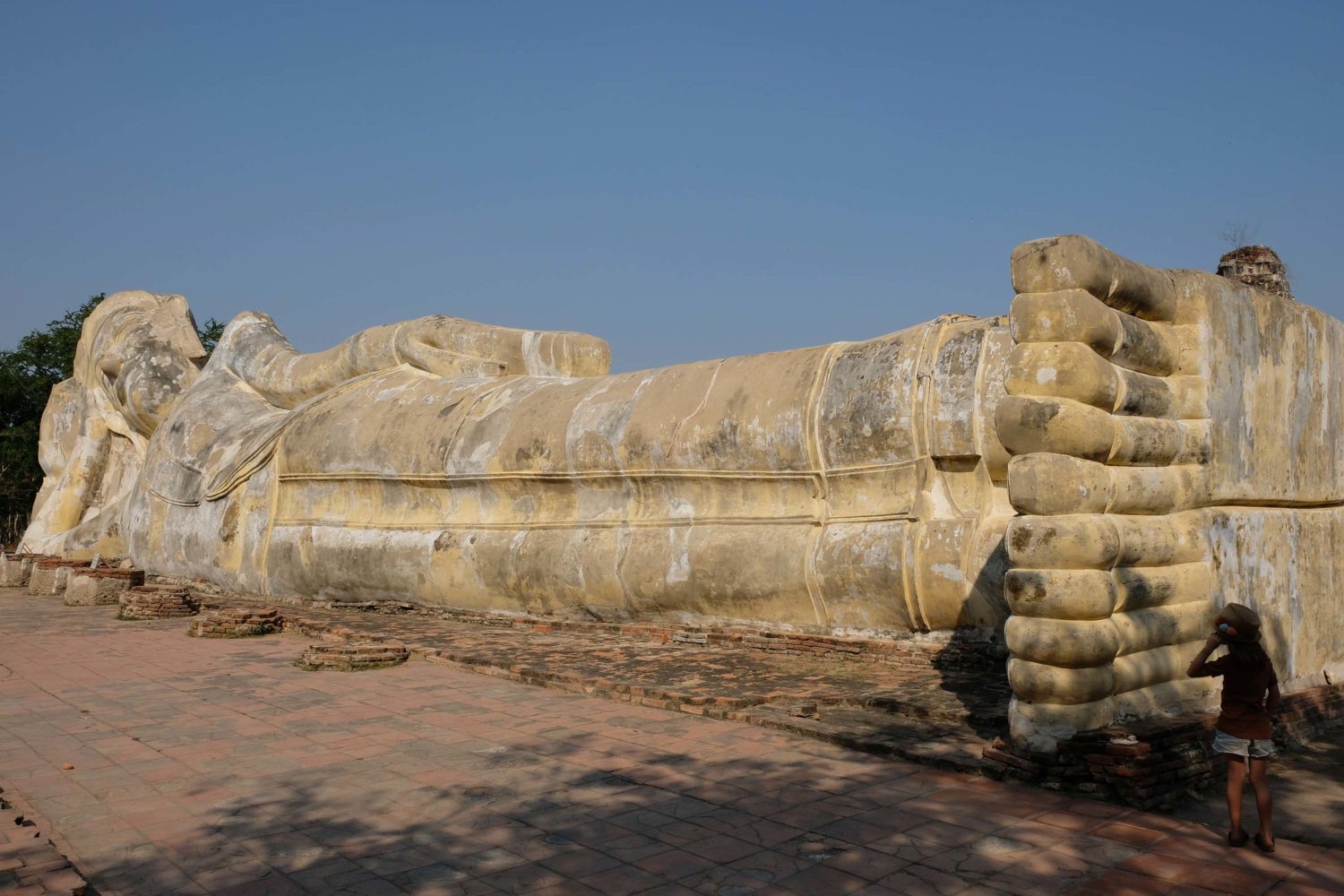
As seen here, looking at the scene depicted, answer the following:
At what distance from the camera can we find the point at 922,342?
6.68 metres

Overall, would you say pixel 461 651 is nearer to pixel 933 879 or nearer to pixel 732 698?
pixel 732 698

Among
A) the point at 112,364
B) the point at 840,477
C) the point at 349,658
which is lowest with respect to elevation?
the point at 349,658

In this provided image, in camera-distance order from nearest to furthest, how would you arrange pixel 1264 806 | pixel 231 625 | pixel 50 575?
pixel 1264 806
pixel 231 625
pixel 50 575

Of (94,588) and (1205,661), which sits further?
(94,588)

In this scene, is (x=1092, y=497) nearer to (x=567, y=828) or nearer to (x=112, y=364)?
(x=567, y=828)

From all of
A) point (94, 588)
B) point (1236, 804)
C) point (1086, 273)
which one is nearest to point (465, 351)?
point (94, 588)

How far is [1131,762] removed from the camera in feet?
12.9

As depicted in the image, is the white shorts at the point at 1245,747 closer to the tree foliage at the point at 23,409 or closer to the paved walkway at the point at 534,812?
the paved walkway at the point at 534,812

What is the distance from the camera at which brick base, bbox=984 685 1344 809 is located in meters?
3.94

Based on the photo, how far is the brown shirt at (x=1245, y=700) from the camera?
3.60 m

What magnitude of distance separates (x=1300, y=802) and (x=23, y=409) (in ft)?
78.1

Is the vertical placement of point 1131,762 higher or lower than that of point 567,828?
higher

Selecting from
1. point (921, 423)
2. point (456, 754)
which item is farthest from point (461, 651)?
point (921, 423)

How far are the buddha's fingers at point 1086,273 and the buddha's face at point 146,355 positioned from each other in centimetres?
1091
